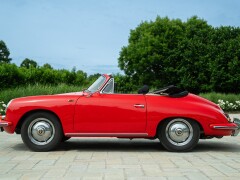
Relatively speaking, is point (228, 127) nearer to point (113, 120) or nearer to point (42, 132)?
point (113, 120)

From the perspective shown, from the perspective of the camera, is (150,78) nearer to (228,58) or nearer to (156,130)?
(228,58)

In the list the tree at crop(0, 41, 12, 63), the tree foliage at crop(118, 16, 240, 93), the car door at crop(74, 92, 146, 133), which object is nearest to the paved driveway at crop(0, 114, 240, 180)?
the car door at crop(74, 92, 146, 133)

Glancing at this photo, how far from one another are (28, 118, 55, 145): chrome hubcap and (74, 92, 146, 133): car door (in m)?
0.47

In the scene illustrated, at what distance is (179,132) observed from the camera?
25.2ft

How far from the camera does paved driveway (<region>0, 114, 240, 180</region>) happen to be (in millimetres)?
5531

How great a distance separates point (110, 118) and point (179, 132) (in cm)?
125

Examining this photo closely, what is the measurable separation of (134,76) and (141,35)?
5648 mm

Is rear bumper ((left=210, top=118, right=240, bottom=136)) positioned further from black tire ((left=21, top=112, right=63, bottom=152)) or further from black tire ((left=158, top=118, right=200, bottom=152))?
black tire ((left=21, top=112, right=63, bottom=152))

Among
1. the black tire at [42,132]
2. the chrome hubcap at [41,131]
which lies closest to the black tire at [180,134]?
the black tire at [42,132]

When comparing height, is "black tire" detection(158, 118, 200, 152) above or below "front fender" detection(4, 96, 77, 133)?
below

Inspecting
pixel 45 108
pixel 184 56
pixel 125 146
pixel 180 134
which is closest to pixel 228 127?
pixel 180 134

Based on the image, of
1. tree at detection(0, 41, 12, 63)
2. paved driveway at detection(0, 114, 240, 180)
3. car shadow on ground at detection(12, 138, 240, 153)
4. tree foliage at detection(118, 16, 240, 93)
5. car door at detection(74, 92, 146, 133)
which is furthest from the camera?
tree at detection(0, 41, 12, 63)

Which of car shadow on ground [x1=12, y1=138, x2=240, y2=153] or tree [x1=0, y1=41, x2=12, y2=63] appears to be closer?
car shadow on ground [x1=12, y1=138, x2=240, y2=153]

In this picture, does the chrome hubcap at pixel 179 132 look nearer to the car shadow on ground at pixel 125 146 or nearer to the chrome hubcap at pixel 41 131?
the car shadow on ground at pixel 125 146
